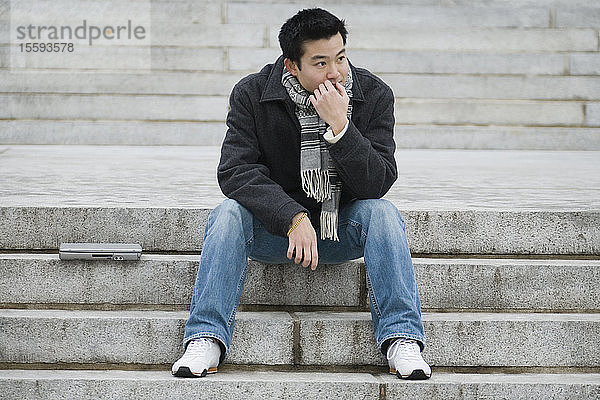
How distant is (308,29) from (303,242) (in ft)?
2.62

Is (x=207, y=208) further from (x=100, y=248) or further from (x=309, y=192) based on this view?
(x=309, y=192)

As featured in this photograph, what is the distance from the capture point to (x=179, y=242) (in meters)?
3.82

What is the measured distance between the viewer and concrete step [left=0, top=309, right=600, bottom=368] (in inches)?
133

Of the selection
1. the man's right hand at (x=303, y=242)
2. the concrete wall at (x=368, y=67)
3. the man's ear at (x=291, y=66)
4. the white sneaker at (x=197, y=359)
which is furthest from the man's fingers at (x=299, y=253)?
the concrete wall at (x=368, y=67)

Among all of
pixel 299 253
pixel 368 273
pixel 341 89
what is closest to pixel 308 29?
pixel 341 89

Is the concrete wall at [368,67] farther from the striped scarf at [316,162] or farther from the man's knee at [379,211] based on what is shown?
the man's knee at [379,211]

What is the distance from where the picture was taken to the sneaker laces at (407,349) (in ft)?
10.3

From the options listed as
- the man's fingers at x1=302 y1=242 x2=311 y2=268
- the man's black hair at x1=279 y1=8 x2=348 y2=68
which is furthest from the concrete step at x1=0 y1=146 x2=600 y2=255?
the man's black hair at x1=279 y1=8 x2=348 y2=68

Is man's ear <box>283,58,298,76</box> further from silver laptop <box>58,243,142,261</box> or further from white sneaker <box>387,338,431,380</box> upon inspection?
white sneaker <box>387,338,431,380</box>

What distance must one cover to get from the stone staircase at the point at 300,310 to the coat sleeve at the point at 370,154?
1.45 ft

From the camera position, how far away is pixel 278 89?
11.3 feet

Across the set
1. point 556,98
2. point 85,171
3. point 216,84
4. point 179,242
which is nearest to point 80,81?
point 216,84

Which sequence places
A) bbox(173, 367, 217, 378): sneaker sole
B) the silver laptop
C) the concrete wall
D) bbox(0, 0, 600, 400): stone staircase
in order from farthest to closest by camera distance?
1. the concrete wall
2. the silver laptop
3. bbox(0, 0, 600, 400): stone staircase
4. bbox(173, 367, 217, 378): sneaker sole

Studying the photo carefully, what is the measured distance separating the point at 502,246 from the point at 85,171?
325cm
